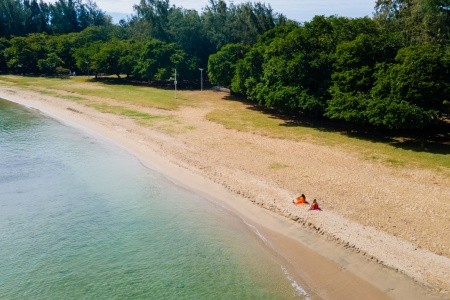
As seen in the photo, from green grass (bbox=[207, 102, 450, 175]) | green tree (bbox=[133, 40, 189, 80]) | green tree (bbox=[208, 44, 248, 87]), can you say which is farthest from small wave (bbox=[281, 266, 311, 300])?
green tree (bbox=[133, 40, 189, 80])

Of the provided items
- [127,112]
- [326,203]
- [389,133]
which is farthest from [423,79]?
[127,112]

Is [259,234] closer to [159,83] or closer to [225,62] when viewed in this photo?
[225,62]

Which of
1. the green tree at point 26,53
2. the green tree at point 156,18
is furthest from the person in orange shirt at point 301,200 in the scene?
the green tree at point 26,53

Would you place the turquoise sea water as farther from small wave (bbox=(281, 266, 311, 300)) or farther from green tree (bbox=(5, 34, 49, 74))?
green tree (bbox=(5, 34, 49, 74))

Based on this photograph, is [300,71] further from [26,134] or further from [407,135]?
[26,134]

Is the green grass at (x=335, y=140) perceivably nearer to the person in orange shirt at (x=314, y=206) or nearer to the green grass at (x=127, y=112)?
the green grass at (x=127, y=112)

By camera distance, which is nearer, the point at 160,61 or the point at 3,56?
the point at 160,61
